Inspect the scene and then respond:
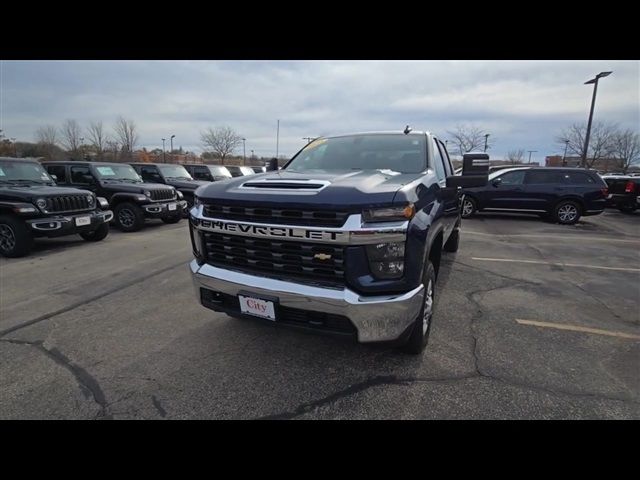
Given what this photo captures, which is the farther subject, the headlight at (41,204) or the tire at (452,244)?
the headlight at (41,204)

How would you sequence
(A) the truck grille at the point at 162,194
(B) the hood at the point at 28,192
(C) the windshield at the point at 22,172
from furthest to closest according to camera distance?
(A) the truck grille at the point at 162,194, (C) the windshield at the point at 22,172, (B) the hood at the point at 28,192

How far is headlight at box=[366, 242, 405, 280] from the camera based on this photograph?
2203 mm

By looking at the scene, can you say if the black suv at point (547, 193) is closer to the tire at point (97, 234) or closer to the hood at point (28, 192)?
the tire at point (97, 234)

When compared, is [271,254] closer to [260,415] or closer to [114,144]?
[260,415]

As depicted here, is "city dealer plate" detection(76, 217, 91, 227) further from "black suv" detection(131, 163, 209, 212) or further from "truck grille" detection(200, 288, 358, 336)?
"truck grille" detection(200, 288, 358, 336)

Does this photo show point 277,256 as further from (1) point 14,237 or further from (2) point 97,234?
(2) point 97,234

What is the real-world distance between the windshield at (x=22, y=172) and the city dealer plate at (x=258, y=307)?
762cm

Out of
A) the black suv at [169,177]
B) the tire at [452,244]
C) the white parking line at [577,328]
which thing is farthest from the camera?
the black suv at [169,177]

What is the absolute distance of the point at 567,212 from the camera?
35.3 ft

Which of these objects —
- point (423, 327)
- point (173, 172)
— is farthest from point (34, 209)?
point (423, 327)

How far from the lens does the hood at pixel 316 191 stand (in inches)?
86.5

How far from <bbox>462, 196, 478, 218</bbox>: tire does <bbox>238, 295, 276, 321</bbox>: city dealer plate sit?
11.1m

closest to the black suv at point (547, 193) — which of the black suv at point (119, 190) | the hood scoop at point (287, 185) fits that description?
the black suv at point (119, 190)
